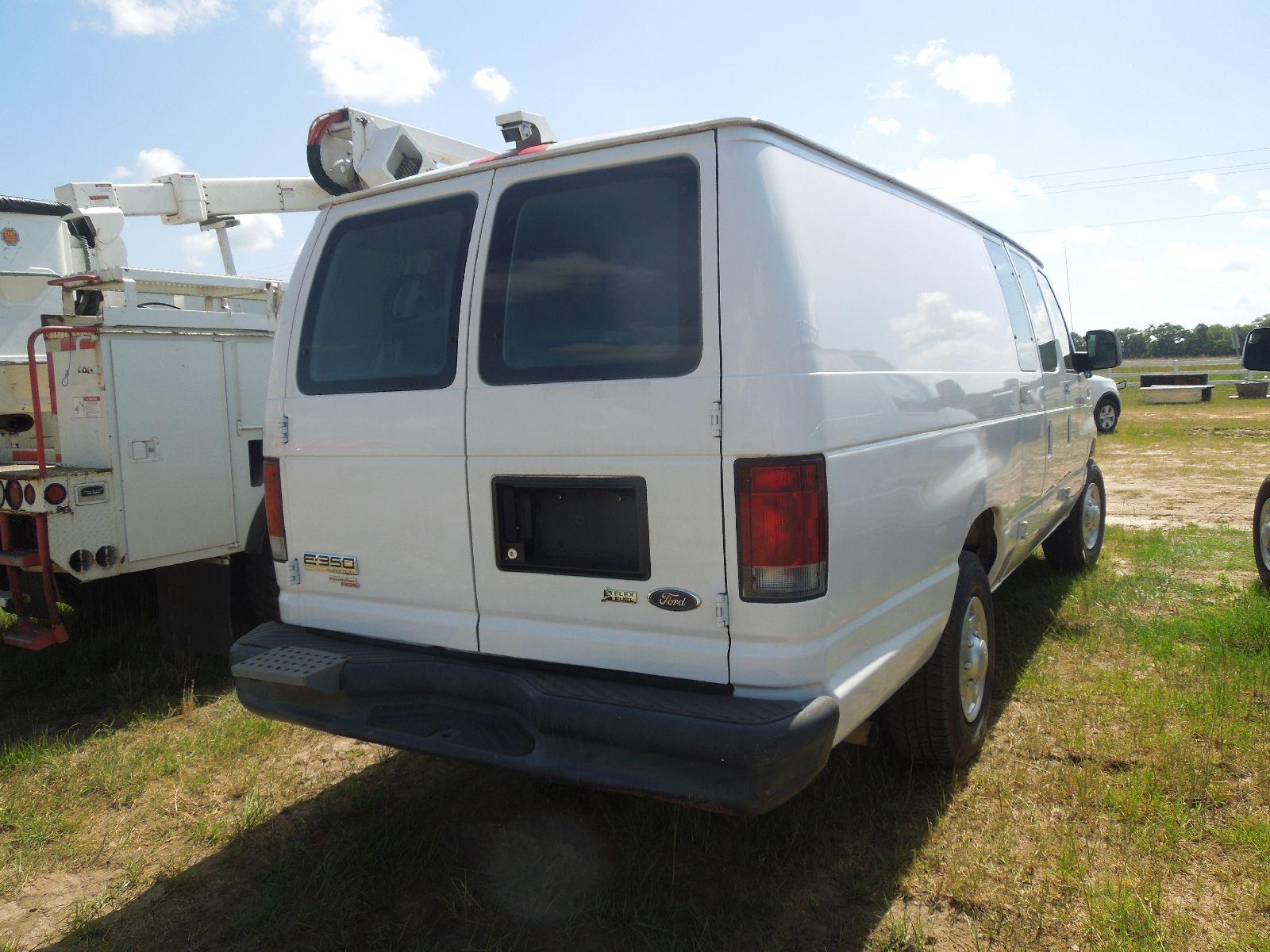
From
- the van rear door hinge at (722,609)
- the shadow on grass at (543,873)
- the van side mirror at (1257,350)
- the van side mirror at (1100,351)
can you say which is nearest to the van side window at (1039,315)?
the van side mirror at (1100,351)

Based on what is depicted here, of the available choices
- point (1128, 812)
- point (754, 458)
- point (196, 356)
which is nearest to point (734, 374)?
point (754, 458)

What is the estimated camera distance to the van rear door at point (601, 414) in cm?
264

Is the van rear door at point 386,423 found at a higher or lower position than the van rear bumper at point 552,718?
higher

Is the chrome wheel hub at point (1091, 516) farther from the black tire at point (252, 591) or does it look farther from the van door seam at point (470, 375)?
the black tire at point (252, 591)

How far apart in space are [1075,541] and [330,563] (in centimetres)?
546

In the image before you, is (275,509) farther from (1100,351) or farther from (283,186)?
(283,186)

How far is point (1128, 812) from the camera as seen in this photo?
11.1 feet

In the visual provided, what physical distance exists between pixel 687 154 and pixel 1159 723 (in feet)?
10.6

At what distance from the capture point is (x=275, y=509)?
354 centimetres

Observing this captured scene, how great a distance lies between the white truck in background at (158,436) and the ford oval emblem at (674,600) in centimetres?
360

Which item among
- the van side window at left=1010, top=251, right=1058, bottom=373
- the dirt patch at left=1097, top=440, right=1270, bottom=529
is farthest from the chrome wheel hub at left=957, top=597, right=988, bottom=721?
the dirt patch at left=1097, top=440, right=1270, bottom=529

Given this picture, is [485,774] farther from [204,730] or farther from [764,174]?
[764,174]

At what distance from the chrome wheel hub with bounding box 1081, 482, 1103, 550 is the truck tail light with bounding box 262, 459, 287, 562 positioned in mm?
5595

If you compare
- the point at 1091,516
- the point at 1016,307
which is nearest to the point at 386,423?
the point at 1016,307
